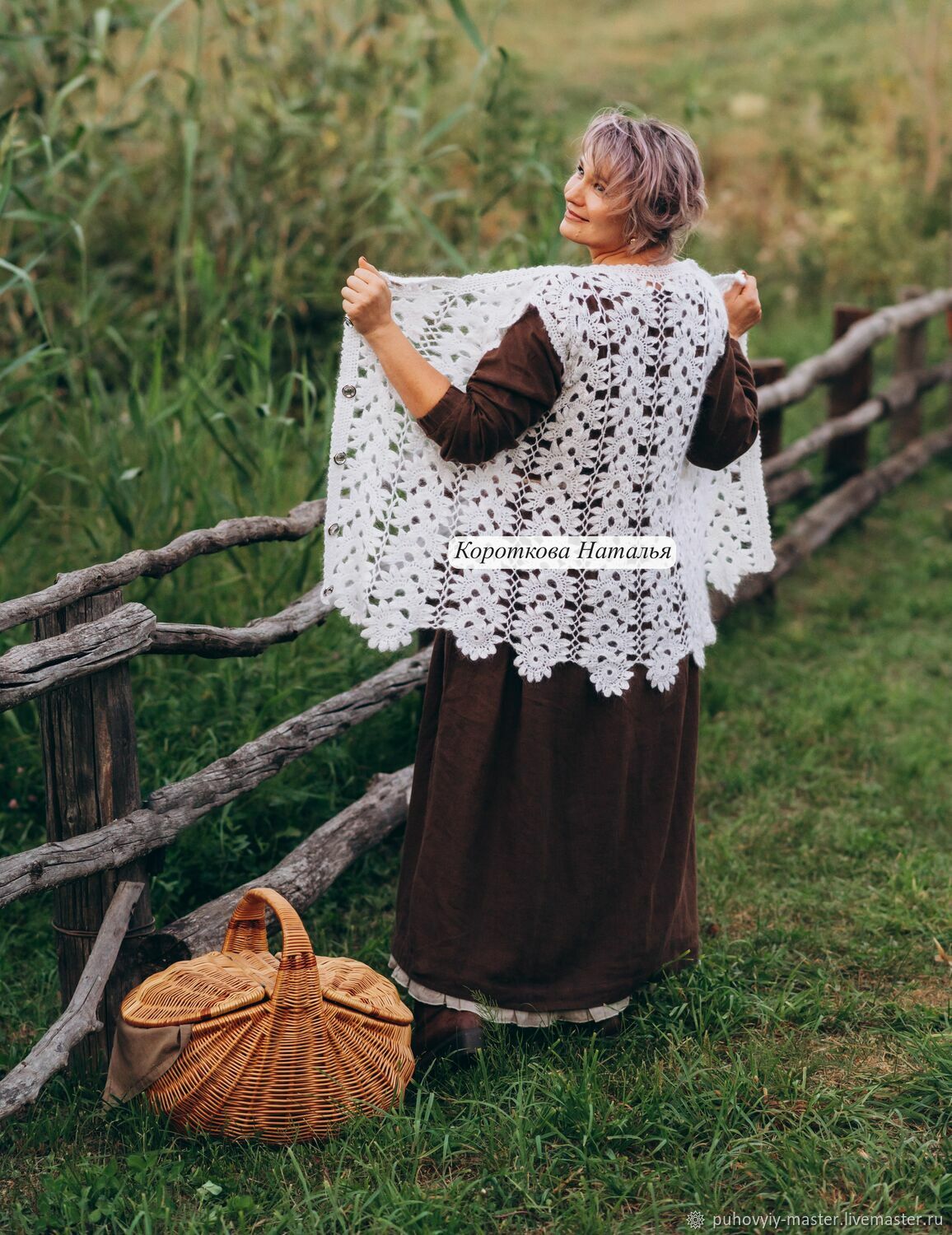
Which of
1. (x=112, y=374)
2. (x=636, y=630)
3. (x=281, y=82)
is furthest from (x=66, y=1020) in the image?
(x=281, y=82)

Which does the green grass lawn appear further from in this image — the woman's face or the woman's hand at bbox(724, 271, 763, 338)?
the woman's face

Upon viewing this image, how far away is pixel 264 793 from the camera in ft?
11.1

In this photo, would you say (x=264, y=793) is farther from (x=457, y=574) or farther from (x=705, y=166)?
(x=705, y=166)

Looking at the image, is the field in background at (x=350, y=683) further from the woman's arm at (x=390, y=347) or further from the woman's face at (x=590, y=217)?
the woman's arm at (x=390, y=347)

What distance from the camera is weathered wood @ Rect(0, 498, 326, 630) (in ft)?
7.63

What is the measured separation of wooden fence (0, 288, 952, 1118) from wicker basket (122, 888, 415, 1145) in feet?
0.55

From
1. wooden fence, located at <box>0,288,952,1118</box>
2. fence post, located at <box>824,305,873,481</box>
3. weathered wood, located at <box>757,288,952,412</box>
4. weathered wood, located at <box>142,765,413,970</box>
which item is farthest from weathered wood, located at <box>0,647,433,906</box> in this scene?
fence post, located at <box>824,305,873,481</box>

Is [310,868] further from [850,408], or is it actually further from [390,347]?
[850,408]

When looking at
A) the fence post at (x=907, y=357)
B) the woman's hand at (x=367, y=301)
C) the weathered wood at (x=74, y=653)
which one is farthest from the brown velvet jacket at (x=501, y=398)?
the fence post at (x=907, y=357)

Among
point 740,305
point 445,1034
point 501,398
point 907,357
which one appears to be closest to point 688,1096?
point 445,1034

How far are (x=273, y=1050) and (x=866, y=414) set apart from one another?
4975 mm

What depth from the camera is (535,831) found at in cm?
254

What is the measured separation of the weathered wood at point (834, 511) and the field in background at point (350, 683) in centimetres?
14

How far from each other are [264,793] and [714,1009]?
1296mm
